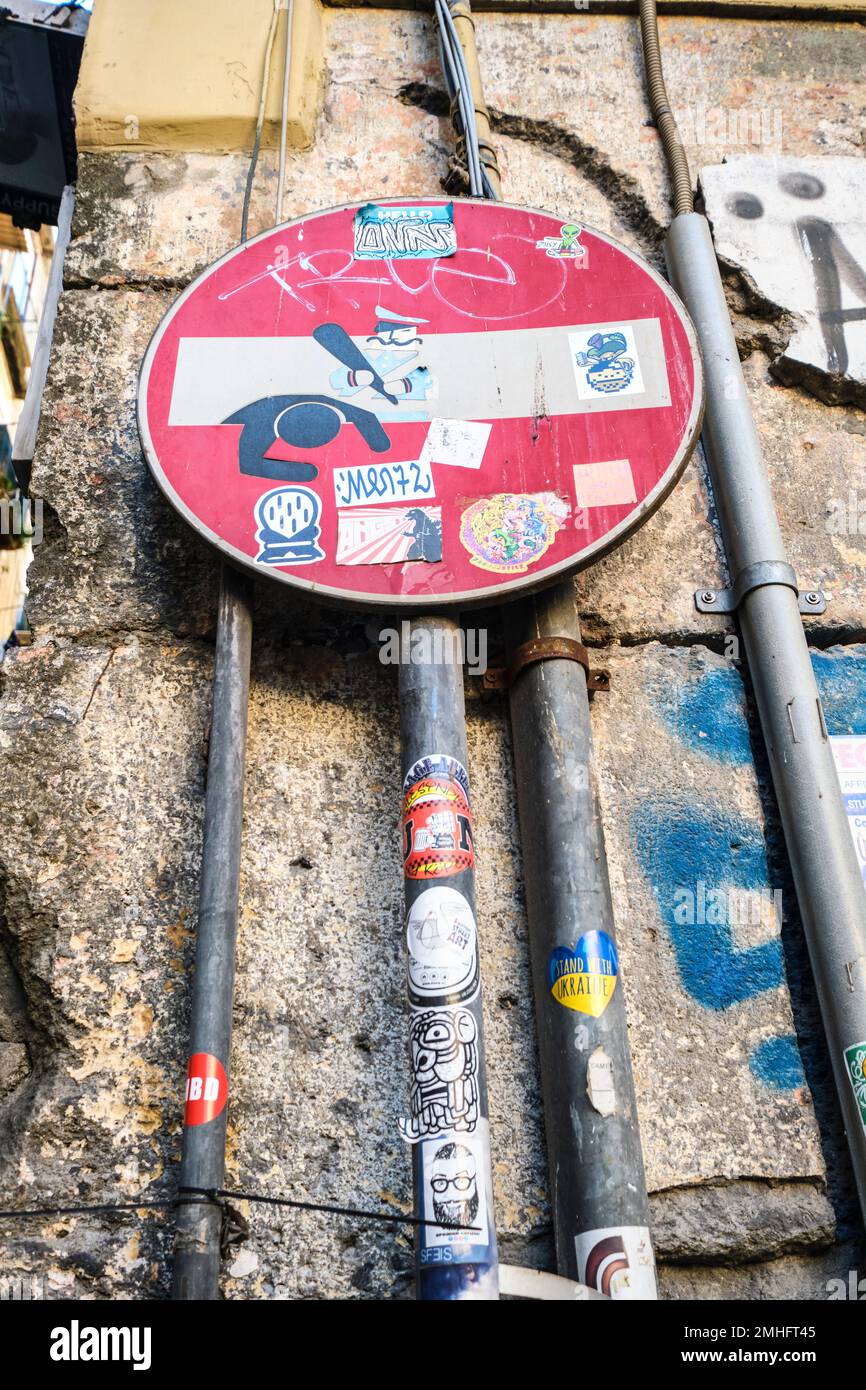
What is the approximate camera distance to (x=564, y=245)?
2.63m

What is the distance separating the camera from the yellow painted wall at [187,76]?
9.72 ft

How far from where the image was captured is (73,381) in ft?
A: 8.76

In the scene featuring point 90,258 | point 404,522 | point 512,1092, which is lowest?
point 512,1092

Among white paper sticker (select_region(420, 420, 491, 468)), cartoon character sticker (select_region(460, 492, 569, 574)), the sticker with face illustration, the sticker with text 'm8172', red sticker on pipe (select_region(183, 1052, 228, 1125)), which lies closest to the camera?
the sticker with face illustration

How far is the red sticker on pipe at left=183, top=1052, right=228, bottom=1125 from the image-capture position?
1853mm

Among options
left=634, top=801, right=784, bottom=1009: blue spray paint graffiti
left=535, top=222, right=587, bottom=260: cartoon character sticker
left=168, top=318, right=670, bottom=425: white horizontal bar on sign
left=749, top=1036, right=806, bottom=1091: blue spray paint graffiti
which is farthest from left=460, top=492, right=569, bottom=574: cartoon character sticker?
left=749, top=1036, right=806, bottom=1091: blue spray paint graffiti

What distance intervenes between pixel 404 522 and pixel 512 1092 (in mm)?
1045

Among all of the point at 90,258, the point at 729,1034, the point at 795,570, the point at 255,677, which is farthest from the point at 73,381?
the point at 729,1034

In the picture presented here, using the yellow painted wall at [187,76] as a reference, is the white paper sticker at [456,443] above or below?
below

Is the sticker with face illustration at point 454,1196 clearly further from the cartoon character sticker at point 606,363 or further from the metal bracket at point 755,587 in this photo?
the cartoon character sticker at point 606,363

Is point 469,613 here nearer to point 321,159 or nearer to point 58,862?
point 58,862

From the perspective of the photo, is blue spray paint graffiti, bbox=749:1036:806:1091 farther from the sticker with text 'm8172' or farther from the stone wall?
the sticker with text 'm8172'

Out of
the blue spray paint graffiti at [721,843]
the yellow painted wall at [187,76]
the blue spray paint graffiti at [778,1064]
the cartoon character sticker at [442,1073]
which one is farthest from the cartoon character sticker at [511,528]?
the yellow painted wall at [187,76]

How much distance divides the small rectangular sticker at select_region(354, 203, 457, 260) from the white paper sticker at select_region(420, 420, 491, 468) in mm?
483
